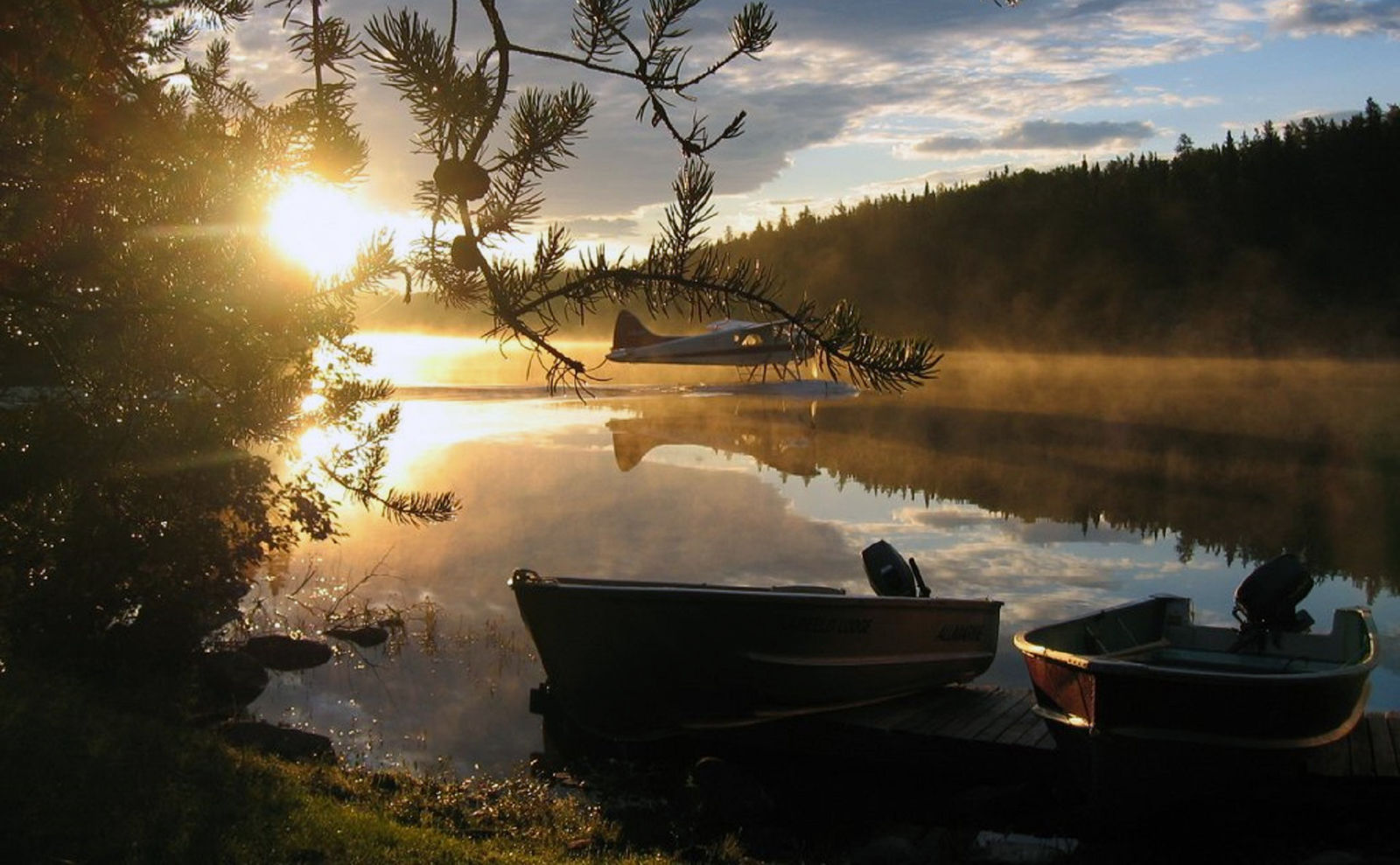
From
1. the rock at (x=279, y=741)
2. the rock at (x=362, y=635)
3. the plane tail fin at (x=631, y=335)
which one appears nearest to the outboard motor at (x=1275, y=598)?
the rock at (x=279, y=741)

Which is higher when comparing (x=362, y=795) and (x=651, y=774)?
(x=362, y=795)

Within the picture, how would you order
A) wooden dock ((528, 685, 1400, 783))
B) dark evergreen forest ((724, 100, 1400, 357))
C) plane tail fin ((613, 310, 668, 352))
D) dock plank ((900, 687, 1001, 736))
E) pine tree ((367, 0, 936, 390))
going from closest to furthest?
pine tree ((367, 0, 936, 390)), wooden dock ((528, 685, 1400, 783)), dock plank ((900, 687, 1001, 736)), plane tail fin ((613, 310, 668, 352)), dark evergreen forest ((724, 100, 1400, 357))

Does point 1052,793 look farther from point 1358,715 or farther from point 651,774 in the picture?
point 651,774

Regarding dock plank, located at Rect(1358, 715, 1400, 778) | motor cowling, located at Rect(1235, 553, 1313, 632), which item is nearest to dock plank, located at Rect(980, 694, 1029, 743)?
motor cowling, located at Rect(1235, 553, 1313, 632)

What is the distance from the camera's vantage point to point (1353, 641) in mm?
10281

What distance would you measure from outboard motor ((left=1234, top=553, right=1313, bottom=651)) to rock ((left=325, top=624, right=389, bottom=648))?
10286 mm

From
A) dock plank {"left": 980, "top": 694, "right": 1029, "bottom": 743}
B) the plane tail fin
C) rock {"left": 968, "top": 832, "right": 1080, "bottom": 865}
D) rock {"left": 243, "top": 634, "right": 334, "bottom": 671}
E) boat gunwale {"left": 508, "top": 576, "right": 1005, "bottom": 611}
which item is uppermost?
the plane tail fin

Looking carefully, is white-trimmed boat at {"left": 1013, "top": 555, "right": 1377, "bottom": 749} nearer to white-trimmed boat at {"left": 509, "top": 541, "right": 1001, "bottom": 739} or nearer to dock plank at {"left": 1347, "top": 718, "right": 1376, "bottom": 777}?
dock plank at {"left": 1347, "top": 718, "right": 1376, "bottom": 777}

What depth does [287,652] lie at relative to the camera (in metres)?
13.1

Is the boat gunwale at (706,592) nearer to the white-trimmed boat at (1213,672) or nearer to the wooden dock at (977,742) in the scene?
the wooden dock at (977,742)

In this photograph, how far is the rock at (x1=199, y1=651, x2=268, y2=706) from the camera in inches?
457

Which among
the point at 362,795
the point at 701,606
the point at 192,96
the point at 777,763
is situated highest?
the point at 192,96

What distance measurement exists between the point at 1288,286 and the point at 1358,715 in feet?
391

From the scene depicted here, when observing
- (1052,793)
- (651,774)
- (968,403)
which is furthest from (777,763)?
(968,403)
